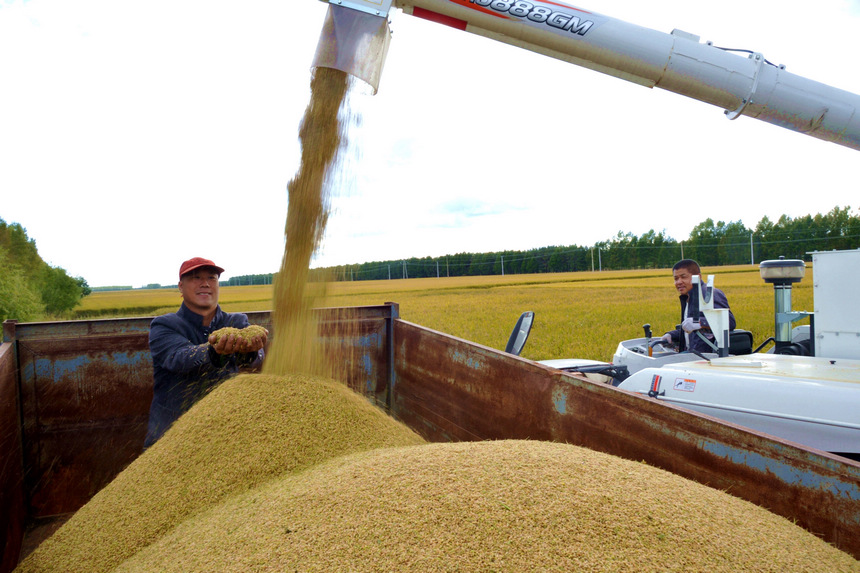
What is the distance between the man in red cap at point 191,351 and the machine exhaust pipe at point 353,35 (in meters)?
1.25

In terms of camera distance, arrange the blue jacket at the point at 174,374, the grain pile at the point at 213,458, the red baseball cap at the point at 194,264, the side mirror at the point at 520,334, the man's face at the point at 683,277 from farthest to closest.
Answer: the man's face at the point at 683,277
the side mirror at the point at 520,334
the red baseball cap at the point at 194,264
the blue jacket at the point at 174,374
the grain pile at the point at 213,458

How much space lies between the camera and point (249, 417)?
2.03m

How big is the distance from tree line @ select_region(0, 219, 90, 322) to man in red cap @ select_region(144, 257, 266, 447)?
12266mm

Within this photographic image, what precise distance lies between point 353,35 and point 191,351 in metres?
1.69

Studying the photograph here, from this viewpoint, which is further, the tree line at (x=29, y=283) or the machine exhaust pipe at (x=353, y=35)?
the tree line at (x=29, y=283)

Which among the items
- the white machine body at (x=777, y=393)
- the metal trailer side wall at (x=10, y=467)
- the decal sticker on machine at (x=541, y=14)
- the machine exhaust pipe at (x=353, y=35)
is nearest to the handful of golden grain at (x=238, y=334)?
the metal trailer side wall at (x=10, y=467)

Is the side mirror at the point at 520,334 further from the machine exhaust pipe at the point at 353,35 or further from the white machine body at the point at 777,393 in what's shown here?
the machine exhaust pipe at the point at 353,35

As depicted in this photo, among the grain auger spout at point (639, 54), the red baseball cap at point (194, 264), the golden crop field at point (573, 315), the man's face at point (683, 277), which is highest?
the grain auger spout at point (639, 54)

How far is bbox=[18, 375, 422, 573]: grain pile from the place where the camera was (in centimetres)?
177

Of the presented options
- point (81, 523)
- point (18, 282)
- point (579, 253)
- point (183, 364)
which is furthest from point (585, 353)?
point (579, 253)

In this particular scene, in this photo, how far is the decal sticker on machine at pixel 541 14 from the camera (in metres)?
2.42

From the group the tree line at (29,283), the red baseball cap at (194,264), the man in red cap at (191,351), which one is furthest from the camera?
the tree line at (29,283)

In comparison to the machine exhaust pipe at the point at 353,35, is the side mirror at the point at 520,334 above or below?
below

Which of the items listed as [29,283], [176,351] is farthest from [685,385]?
[29,283]
